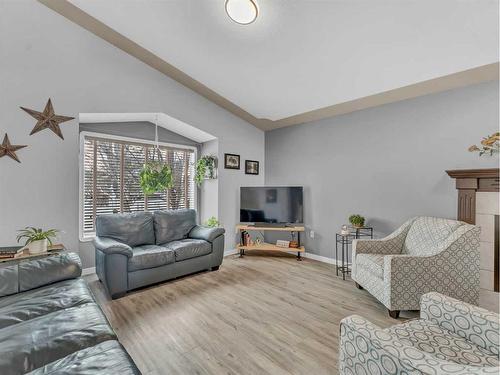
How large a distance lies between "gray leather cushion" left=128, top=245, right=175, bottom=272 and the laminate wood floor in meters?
0.32

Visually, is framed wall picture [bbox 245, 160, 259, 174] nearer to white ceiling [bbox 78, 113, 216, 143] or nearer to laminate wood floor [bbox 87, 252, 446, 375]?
white ceiling [bbox 78, 113, 216, 143]

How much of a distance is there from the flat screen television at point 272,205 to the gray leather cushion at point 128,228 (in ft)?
5.58

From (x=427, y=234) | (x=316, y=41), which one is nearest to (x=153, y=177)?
(x=316, y=41)

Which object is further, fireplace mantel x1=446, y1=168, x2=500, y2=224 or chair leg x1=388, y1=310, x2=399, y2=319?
fireplace mantel x1=446, y1=168, x2=500, y2=224

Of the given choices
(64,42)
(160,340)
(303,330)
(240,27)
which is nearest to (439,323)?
(303,330)

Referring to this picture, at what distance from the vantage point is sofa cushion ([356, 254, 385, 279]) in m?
2.60

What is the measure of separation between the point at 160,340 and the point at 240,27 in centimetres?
320

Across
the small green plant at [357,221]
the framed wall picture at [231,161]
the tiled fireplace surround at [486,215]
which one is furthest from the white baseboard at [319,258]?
the framed wall picture at [231,161]

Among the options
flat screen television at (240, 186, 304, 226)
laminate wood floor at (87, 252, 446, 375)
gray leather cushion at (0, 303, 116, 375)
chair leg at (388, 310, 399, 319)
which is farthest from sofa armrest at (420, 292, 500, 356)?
flat screen television at (240, 186, 304, 226)

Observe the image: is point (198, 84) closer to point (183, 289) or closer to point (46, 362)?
point (183, 289)

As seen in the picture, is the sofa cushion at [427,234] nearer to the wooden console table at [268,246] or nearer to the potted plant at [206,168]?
the wooden console table at [268,246]

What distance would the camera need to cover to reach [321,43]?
2.69 m

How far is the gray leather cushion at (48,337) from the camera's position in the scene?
1.19 m

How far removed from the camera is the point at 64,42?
10.0 feet
